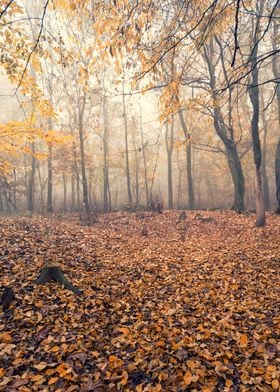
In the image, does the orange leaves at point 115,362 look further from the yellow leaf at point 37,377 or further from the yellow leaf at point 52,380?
the yellow leaf at point 37,377

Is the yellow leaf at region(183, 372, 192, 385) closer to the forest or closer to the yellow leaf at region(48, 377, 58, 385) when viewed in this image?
the forest

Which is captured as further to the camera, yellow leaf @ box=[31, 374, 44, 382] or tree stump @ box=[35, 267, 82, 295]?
tree stump @ box=[35, 267, 82, 295]

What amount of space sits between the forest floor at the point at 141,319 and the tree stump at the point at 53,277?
154 mm

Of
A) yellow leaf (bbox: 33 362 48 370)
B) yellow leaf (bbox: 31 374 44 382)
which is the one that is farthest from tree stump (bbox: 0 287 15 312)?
yellow leaf (bbox: 31 374 44 382)

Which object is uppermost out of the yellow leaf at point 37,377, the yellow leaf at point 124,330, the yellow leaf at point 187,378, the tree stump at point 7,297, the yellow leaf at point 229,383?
the tree stump at point 7,297

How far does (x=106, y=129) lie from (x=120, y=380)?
2242 cm

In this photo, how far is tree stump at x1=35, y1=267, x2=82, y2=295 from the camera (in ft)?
16.7

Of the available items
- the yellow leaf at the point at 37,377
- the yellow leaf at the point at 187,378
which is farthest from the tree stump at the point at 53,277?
the yellow leaf at the point at 187,378

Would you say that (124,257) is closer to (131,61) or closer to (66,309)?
(66,309)

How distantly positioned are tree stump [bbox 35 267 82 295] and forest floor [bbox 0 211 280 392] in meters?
0.15

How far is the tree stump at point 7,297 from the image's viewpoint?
4.30 metres

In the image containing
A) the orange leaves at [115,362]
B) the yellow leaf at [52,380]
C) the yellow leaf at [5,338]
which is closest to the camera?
the yellow leaf at [52,380]

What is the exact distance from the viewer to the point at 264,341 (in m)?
3.71

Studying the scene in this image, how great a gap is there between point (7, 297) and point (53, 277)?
0.99 meters
